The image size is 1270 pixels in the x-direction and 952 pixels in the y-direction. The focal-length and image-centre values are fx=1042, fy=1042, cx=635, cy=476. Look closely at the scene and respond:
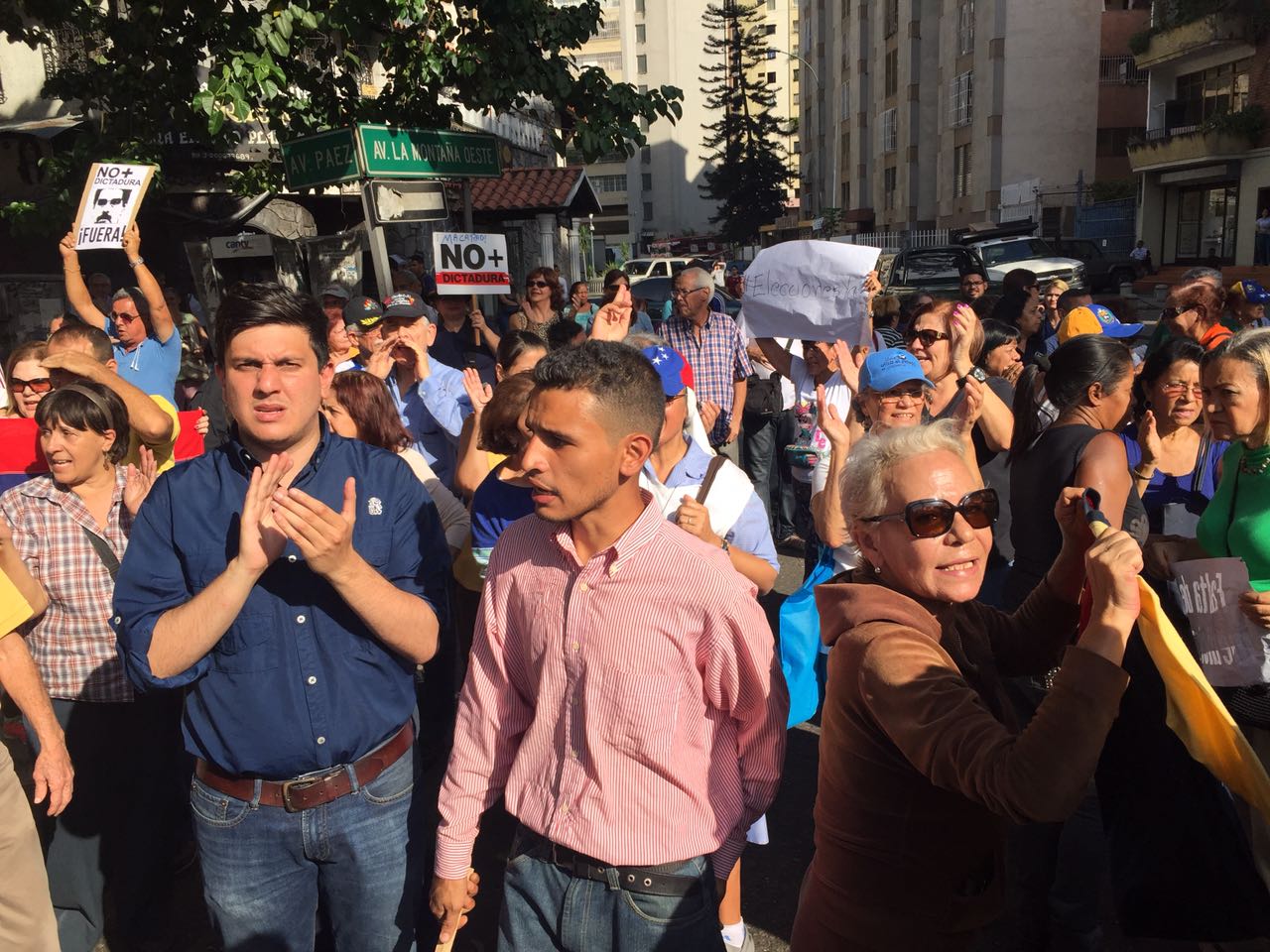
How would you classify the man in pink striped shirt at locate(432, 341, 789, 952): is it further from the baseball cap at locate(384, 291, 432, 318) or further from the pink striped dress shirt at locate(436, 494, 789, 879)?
the baseball cap at locate(384, 291, 432, 318)

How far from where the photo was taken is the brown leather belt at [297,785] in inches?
97.3

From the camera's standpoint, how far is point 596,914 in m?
2.22

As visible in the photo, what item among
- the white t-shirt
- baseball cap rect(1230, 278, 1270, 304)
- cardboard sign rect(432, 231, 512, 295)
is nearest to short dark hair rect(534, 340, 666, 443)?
the white t-shirt

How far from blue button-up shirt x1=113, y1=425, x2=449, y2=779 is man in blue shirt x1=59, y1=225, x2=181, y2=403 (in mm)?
4812

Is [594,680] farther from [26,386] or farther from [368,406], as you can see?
[26,386]

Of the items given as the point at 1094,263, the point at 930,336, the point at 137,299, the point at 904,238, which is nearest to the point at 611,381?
the point at 930,336

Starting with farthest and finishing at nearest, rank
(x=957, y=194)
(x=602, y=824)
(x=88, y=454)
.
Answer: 1. (x=957, y=194)
2. (x=88, y=454)
3. (x=602, y=824)

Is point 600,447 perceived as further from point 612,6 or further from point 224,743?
point 612,6

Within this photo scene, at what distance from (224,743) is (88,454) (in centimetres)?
155

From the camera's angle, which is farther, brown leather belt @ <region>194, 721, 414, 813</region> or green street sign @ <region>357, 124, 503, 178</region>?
green street sign @ <region>357, 124, 503, 178</region>

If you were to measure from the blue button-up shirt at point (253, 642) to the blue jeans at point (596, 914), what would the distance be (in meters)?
0.55

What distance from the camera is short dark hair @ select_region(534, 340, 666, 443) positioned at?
2.31 m

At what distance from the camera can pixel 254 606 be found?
2439 mm

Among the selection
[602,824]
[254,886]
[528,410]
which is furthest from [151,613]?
[602,824]
